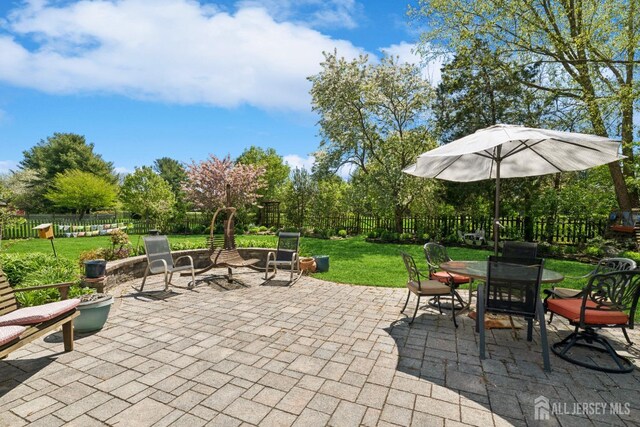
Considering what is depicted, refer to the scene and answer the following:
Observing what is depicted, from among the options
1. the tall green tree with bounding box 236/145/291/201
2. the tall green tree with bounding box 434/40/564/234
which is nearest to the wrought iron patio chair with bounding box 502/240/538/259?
the tall green tree with bounding box 434/40/564/234

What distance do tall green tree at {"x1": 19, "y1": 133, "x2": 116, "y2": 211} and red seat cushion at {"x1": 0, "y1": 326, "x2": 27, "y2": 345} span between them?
3900cm

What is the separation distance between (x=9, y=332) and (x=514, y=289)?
443cm

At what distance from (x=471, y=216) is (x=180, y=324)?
1241 cm

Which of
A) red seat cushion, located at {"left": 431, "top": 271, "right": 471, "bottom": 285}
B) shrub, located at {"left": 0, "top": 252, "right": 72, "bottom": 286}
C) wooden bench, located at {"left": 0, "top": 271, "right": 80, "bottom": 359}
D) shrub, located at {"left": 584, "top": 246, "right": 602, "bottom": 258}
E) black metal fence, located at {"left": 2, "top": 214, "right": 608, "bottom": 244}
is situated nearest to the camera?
wooden bench, located at {"left": 0, "top": 271, "right": 80, "bottom": 359}

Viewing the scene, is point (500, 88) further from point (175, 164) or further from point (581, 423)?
point (175, 164)

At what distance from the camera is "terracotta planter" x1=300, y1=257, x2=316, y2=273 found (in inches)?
282

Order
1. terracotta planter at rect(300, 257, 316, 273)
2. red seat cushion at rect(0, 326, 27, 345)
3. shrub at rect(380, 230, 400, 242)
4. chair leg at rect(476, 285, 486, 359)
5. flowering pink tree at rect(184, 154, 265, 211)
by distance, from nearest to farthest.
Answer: red seat cushion at rect(0, 326, 27, 345) < chair leg at rect(476, 285, 486, 359) < terracotta planter at rect(300, 257, 316, 273) < shrub at rect(380, 230, 400, 242) < flowering pink tree at rect(184, 154, 265, 211)

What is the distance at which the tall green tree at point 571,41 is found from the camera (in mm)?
9367

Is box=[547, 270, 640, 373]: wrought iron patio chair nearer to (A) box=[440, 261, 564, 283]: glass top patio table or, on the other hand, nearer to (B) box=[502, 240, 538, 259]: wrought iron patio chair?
(A) box=[440, 261, 564, 283]: glass top patio table

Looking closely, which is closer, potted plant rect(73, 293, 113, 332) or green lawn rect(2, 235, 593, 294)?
potted plant rect(73, 293, 113, 332)

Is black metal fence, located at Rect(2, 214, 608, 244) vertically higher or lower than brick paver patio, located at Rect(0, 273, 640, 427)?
higher

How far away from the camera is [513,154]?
452 centimetres

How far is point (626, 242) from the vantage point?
9.45 meters

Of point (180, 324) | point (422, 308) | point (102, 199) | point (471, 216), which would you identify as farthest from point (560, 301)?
point (102, 199)
